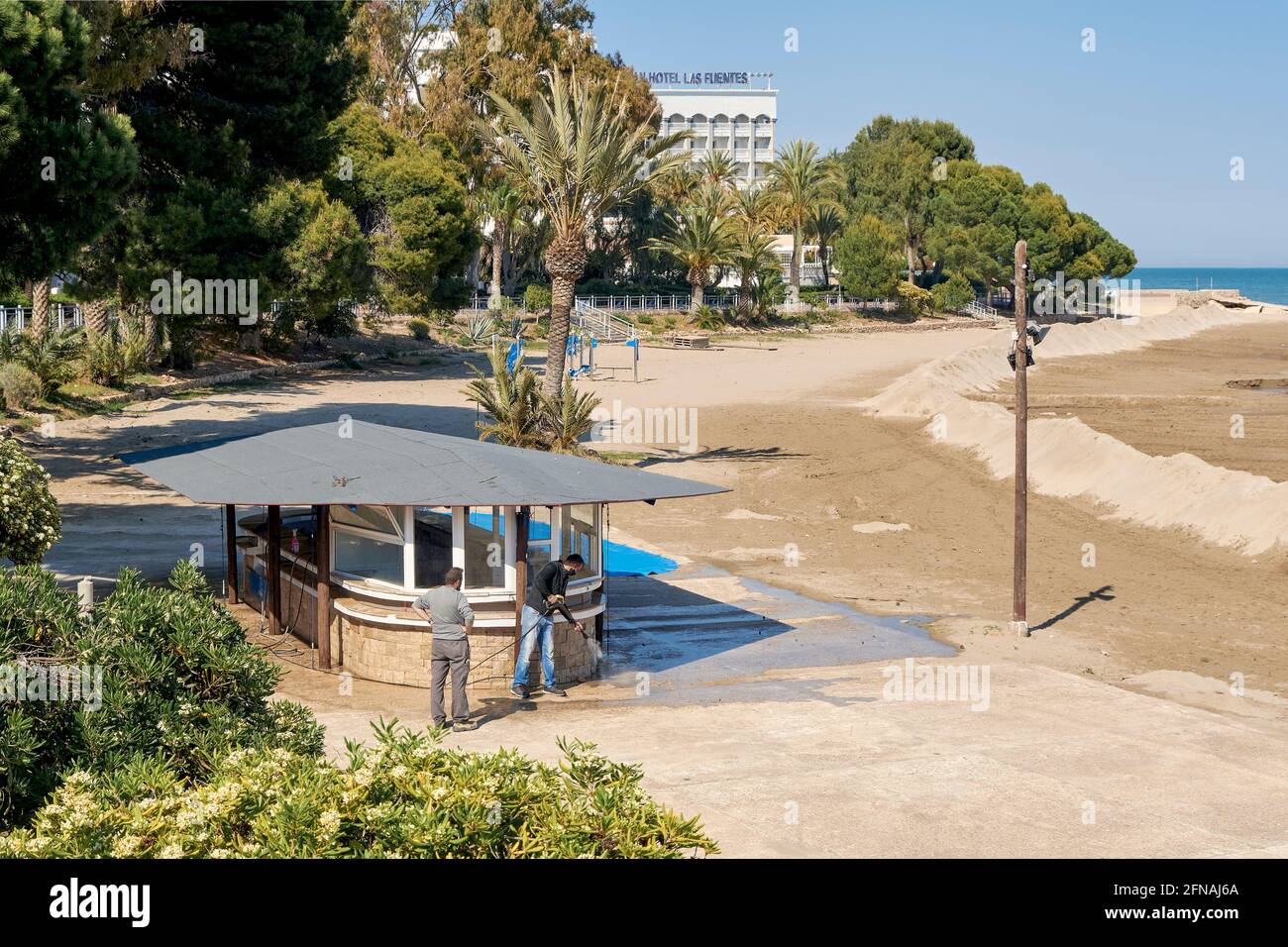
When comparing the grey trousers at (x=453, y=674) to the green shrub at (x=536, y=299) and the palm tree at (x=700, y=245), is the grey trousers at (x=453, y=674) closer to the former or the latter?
the green shrub at (x=536, y=299)

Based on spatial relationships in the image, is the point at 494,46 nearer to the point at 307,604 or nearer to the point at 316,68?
the point at 316,68

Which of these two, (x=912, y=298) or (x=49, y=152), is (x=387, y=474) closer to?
(x=49, y=152)

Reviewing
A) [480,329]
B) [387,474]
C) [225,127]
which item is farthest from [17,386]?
[480,329]

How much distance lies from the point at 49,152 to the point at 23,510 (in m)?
8.35

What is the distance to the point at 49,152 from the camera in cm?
2120

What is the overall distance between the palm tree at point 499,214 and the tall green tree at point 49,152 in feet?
177

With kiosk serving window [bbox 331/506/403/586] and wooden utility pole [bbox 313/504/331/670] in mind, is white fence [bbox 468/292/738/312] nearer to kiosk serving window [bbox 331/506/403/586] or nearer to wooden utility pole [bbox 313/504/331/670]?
kiosk serving window [bbox 331/506/403/586]

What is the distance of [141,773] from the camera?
7480 mm

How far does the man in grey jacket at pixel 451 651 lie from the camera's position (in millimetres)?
13648

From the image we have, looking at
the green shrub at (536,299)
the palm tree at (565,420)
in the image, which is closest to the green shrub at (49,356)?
the palm tree at (565,420)

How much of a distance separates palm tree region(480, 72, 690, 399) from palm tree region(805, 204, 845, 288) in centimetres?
7407

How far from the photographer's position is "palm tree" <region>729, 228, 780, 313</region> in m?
83.6
